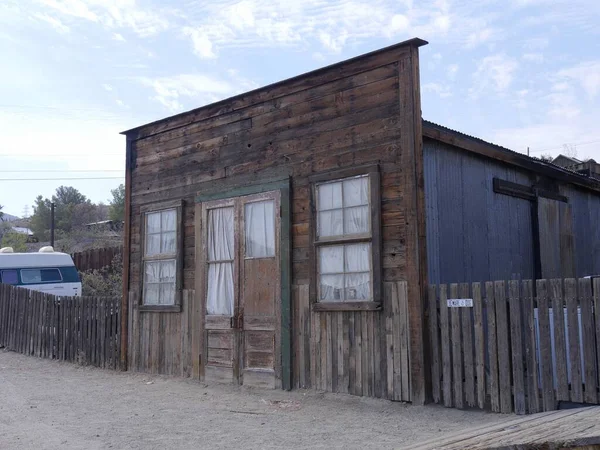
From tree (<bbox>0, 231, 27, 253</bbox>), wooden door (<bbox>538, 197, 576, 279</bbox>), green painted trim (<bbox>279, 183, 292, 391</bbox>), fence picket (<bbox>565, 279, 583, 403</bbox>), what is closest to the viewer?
fence picket (<bbox>565, 279, 583, 403</bbox>)

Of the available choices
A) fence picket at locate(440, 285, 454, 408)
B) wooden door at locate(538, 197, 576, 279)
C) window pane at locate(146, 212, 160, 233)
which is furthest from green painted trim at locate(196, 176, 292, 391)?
wooden door at locate(538, 197, 576, 279)

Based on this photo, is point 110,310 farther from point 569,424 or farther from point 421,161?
point 569,424

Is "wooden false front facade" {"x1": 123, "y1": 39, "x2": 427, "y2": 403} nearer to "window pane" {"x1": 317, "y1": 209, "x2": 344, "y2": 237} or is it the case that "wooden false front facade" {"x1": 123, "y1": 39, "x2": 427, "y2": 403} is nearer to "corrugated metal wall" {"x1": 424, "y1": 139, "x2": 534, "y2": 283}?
"window pane" {"x1": 317, "y1": 209, "x2": 344, "y2": 237}

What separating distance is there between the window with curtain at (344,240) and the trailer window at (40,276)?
14510 millimetres

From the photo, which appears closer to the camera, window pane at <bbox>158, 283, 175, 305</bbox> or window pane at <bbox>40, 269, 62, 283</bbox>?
window pane at <bbox>158, 283, 175, 305</bbox>

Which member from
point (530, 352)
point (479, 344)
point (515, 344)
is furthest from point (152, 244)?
point (530, 352)

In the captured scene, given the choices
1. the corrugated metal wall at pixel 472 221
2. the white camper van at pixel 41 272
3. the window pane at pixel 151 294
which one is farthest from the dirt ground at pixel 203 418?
the white camper van at pixel 41 272

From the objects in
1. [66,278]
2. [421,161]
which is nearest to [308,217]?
[421,161]

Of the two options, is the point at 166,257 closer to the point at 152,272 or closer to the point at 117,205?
the point at 152,272

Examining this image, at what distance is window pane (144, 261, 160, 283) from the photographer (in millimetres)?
12102

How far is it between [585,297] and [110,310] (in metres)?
9.39

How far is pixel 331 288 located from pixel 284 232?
3.81ft

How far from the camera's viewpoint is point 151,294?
1222cm

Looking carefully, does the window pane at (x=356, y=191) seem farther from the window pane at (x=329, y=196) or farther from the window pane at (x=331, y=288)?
the window pane at (x=331, y=288)
